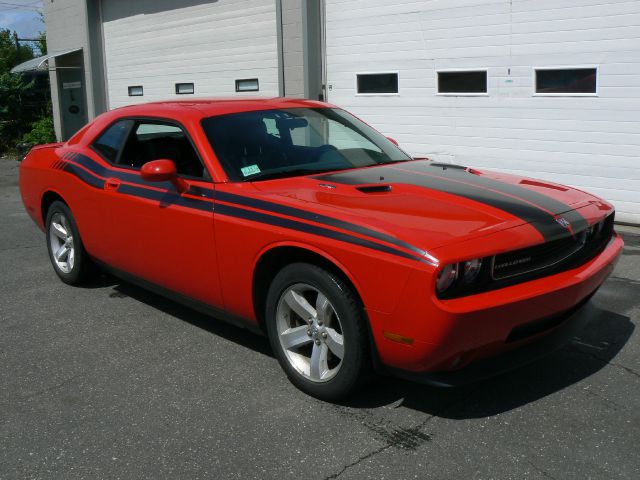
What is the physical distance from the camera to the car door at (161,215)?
426cm

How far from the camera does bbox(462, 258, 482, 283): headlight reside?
317 cm

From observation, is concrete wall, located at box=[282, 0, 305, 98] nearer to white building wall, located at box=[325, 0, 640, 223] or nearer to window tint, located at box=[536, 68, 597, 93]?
white building wall, located at box=[325, 0, 640, 223]

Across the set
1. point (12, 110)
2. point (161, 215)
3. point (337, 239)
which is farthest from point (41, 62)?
point (337, 239)

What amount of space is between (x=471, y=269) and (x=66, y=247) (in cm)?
391

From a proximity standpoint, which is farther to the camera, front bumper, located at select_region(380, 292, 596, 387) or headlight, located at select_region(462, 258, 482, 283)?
front bumper, located at select_region(380, 292, 596, 387)

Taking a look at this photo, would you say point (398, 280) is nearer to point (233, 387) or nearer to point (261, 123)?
point (233, 387)

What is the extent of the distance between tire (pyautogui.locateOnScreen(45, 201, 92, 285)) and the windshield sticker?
202cm

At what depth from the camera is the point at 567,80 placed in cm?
827

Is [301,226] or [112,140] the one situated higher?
[112,140]

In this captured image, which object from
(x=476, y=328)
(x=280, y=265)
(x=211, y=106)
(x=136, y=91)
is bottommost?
(x=476, y=328)

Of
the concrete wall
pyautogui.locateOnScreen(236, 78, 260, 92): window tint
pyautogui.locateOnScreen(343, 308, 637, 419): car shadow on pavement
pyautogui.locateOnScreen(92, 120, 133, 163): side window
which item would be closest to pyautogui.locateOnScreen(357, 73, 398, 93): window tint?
the concrete wall

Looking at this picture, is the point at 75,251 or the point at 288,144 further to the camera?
the point at 75,251

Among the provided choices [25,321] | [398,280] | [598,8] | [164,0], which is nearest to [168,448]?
[398,280]

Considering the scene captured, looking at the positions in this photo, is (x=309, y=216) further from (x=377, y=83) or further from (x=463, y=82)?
(x=377, y=83)
